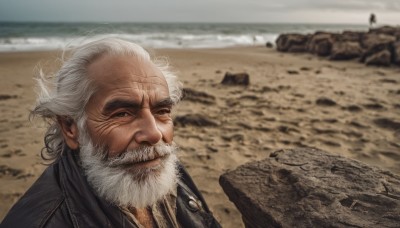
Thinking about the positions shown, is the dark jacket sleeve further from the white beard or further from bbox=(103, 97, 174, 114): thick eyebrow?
bbox=(103, 97, 174, 114): thick eyebrow

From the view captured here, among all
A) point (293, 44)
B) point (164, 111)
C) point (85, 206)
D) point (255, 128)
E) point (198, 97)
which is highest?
point (293, 44)

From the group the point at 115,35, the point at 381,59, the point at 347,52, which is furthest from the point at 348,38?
the point at 115,35

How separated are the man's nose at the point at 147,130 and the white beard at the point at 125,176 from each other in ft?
0.13

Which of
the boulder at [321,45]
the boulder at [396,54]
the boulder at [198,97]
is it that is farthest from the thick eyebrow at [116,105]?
the boulder at [321,45]

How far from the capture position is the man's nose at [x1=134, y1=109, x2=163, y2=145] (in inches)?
60.5

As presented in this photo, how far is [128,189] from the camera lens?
1539mm

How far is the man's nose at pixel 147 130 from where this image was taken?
1536 millimetres

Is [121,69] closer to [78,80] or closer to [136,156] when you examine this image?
[78,80]

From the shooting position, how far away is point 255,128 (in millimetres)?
4852

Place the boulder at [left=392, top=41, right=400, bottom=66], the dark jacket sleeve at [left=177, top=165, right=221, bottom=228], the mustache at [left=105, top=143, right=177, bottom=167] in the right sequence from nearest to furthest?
the mustache at [left=105, top=143, right=177, bottom=167] < the dark jacket sleeve at [left=177, top=165, right=221, bottom=228] < the boulder at [left=392, top=41, right=400, bottom=66]

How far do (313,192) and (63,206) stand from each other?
140 centimetres

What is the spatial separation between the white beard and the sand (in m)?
1.39

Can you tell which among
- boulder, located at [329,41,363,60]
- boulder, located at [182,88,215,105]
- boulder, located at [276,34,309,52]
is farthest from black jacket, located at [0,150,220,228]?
boulder, located at [276,34,309,52]

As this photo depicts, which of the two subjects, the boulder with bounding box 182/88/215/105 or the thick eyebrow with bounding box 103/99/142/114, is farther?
the boulder with bounding box 182/88/215/105
